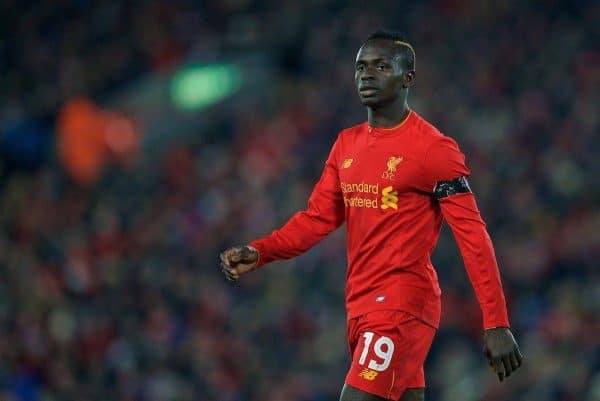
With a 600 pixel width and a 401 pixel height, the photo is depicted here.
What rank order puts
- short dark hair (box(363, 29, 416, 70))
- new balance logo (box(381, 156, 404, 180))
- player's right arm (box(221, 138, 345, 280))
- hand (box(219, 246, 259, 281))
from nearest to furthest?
new balance logo (box(381, 156, 404, 180)) → short dark hair (box(363, 29, 416, 70)) → hand (box(219, 246, 259, 281)) → player's right arm (box(221, 138, 345, 280))

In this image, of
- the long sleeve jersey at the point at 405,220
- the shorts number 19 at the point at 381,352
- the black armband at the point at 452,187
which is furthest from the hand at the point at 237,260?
the black armband at the point at 452,187

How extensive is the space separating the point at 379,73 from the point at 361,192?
55cm

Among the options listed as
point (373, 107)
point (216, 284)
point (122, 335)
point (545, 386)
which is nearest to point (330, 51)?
point (216, 284)

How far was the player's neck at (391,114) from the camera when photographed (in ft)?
18.2

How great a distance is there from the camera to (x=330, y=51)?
18328 mm

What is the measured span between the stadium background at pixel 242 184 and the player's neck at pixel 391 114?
15.8ft

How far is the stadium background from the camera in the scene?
11.2m

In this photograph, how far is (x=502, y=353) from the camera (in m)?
5.02

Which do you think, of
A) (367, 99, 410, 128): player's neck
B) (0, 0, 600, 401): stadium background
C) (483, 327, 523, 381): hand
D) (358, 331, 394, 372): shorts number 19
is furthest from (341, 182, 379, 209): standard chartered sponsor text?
(0, 0, 600, 401): stadium background

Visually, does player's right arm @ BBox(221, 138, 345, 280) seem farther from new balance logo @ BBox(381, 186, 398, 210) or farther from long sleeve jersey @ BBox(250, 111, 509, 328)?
new balance logo @ BBox(381, 186, 398, 210)

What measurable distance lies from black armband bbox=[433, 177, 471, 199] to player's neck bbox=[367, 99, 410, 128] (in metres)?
0.41

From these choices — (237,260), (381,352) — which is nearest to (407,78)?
(237,260)

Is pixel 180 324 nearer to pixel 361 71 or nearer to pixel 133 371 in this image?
pixel 133 371

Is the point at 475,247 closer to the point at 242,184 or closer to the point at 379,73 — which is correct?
the point at 379,73
